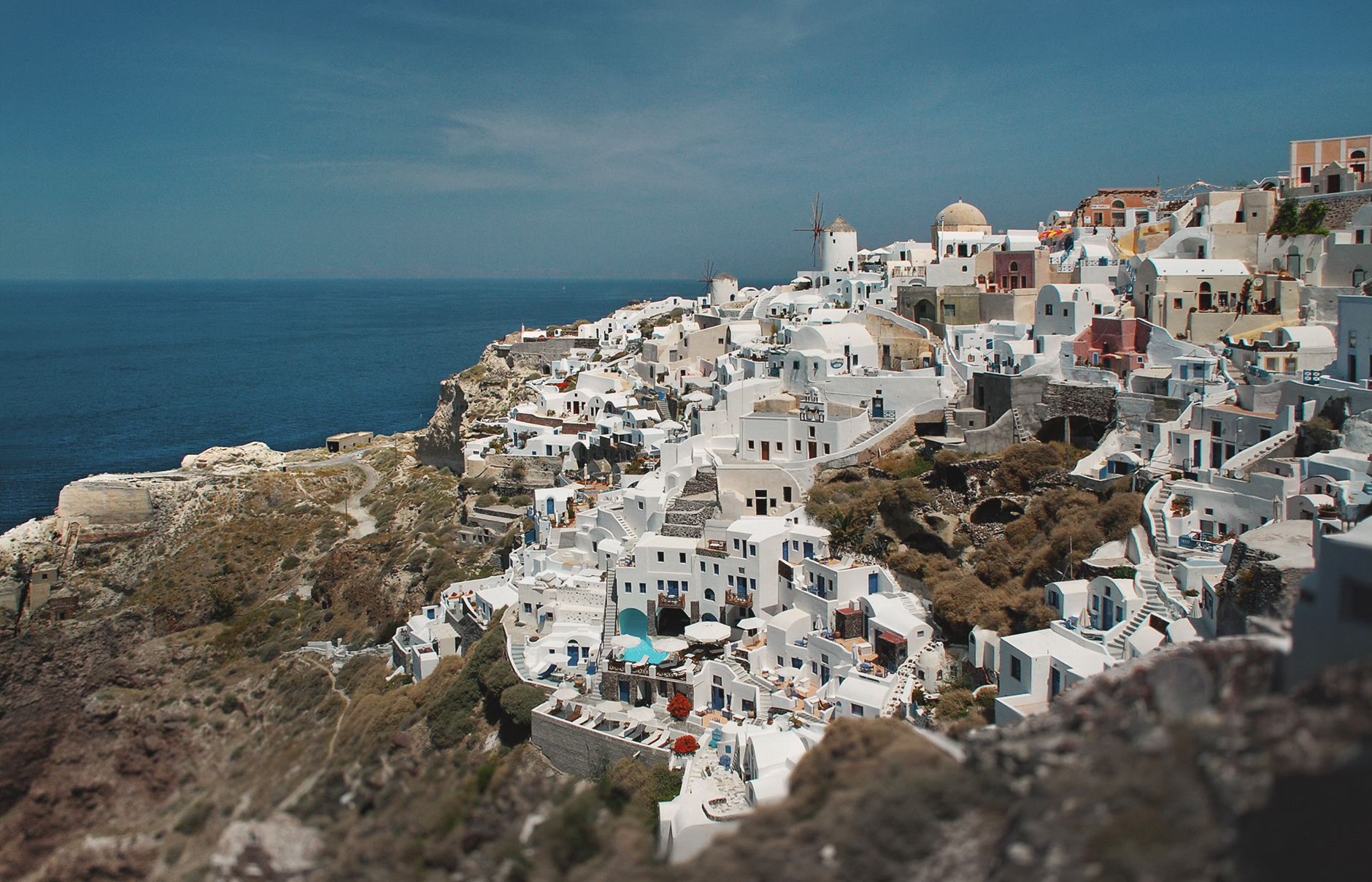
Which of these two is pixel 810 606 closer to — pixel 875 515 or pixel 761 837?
pixel 875 515

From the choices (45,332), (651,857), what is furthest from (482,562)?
(45,332)

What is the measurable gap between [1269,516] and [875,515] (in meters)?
8.17

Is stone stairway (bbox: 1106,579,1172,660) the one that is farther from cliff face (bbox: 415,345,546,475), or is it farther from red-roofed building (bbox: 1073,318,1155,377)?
cliff face (bbox: 415,345,546,475)

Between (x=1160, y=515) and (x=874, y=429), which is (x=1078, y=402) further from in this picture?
(x=1160, y=515)

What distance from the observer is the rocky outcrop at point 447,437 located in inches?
1695

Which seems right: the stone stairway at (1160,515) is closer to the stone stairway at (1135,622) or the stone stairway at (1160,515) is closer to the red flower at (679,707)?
the stone stairway at (1135,622)

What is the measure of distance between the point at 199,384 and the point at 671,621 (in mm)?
89417

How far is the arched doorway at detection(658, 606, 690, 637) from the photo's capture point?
22188 mm

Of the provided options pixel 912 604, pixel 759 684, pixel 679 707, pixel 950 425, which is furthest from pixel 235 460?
pixel 912 604

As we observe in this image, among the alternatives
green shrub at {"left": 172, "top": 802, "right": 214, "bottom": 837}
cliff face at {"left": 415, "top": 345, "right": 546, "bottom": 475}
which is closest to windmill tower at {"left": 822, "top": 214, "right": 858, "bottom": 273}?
cliff face at {"left": 415, "top": 345, "right": 546, "bottom": 475}

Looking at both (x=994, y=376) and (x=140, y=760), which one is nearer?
(x=140, y=760)

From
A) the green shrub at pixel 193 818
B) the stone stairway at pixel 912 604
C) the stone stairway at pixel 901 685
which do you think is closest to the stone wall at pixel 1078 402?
the stone stairway at pixel 912 604

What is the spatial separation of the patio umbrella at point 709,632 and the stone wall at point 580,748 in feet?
12.0

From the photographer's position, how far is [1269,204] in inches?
1101
